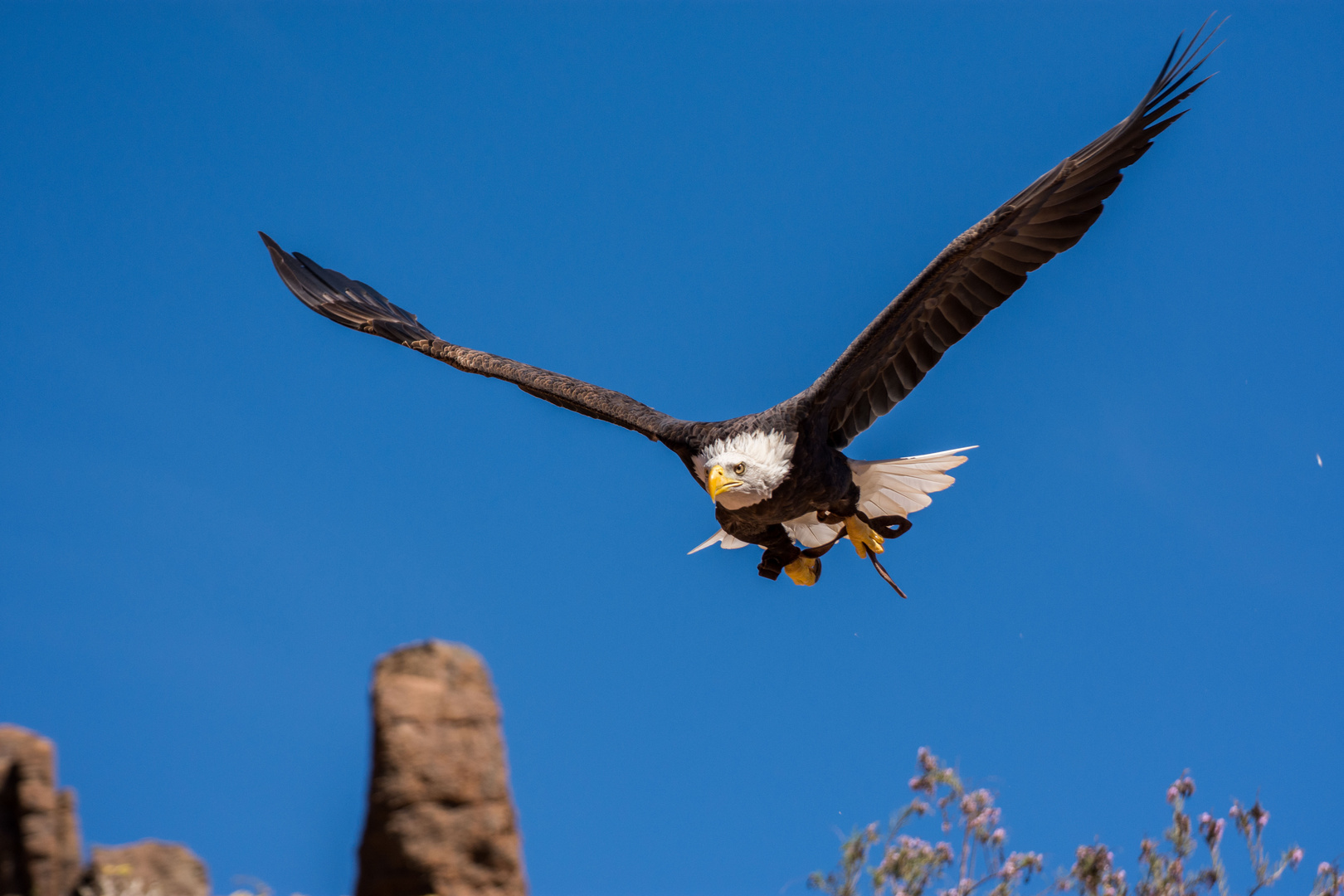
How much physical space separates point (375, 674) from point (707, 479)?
122 inches

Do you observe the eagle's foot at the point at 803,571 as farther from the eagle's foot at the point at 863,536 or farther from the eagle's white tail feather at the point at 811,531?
the eagle's foot at the point at 863,536

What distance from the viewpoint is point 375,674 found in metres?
3.02

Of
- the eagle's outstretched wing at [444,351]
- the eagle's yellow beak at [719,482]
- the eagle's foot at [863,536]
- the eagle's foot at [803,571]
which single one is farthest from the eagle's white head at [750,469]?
the eagle's foot at [803,571]

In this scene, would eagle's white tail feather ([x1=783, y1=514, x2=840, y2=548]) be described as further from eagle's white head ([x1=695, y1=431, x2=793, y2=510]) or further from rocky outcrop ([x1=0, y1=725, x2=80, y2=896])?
rocky outcrop ([x1=0, y1=725, x2=80, y2=896])

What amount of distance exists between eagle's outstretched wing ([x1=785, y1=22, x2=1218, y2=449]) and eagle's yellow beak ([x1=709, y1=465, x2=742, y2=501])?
53 centimetres

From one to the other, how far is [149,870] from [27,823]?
1.16ft

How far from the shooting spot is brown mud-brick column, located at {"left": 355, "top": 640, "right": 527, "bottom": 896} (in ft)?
9.43

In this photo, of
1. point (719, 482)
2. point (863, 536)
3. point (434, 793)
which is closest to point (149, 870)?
point (434, 793)

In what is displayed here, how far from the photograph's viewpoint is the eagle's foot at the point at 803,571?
6.93 meters

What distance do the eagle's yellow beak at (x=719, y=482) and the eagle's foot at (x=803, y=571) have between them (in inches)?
51.4

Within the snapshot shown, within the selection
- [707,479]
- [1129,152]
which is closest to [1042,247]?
[1129,152]

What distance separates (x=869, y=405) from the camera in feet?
21.0

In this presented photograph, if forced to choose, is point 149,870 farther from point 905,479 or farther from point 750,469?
point 905,479

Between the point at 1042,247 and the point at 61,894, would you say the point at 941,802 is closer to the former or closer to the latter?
the point at 1042,247
